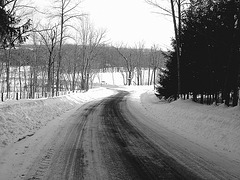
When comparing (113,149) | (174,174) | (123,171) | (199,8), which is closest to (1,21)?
(113,149)

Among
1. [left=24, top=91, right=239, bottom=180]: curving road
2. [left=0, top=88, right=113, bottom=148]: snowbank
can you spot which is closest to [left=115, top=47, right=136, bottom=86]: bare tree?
[left=0, top=88, right=113, bottom=148]: snowbank

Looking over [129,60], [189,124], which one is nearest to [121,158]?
[189,124]

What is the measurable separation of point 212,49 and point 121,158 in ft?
32.8

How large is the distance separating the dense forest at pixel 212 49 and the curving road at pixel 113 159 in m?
6.11

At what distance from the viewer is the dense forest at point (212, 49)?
1026cm

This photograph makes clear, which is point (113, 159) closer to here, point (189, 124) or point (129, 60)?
point (189, 124)

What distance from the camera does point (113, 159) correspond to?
4.77 m

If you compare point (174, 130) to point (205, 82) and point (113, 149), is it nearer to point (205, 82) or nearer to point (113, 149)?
point (113, 149)

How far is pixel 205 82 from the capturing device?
12523 millimetres

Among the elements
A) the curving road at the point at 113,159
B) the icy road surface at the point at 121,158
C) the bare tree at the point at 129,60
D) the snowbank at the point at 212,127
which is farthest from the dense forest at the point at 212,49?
the bare tree at the point at 129,60

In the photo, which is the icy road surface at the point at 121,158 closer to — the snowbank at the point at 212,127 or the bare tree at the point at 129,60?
the snowbank at the point at 212,127

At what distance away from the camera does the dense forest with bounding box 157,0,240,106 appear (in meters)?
10.3

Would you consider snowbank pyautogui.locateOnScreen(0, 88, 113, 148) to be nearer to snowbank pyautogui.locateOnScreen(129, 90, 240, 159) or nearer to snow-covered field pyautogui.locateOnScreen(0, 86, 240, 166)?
snow-covered field pyautogui.locateOnScreen(0, 86, 240, 166)

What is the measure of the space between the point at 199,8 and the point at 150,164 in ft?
38.1
